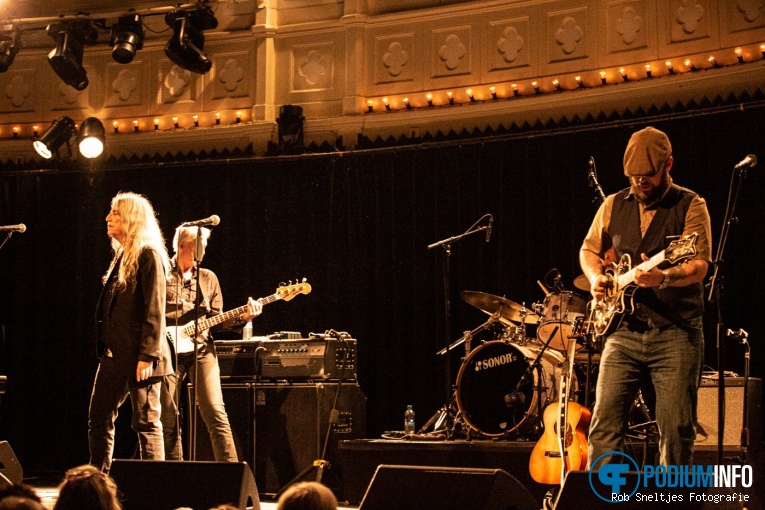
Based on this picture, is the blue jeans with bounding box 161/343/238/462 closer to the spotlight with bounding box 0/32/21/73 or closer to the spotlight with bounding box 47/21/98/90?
the spotlight with bounding box 47/21/98/90

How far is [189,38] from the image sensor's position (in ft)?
28.8

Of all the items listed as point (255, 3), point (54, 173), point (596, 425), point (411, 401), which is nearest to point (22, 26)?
point (54, 173)

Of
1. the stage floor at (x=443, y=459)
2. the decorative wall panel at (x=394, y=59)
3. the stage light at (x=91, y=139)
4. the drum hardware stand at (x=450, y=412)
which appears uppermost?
the decorative wall panel at (x=394, y=59)

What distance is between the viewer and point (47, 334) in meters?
9.50

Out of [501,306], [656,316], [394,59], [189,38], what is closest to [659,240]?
[656,316]

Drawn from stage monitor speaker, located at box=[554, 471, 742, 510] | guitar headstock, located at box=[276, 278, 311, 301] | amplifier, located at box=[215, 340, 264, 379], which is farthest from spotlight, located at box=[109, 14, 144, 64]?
stage monitor speaker, located at box=[554, 471, 742, 510]

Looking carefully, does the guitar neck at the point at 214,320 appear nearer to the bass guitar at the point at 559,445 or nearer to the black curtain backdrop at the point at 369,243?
the black curtain backdrop at the point at 369,243

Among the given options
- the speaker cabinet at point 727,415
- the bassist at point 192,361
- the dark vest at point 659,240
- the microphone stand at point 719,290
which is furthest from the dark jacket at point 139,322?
the speaker cabinet at point 727,415

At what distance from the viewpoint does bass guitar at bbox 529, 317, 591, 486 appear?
5.32m

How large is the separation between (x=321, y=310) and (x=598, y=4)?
3.73 metres

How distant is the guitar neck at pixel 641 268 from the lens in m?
3.86

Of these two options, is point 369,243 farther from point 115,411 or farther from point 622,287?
point 622,287

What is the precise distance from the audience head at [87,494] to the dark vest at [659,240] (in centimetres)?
236

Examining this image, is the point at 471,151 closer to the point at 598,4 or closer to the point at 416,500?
the point at 598,4
